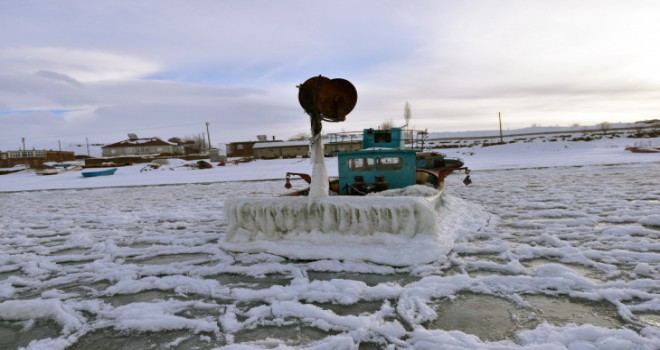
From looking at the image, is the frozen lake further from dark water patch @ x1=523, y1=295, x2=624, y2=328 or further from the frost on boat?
the frost on boat

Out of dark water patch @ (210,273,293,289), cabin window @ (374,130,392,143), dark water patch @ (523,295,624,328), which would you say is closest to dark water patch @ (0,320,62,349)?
dark water patch @ (210,273,293,289)

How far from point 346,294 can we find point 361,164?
4589 mm

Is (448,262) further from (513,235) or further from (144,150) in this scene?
(144,150)

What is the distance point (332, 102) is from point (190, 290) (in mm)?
3222

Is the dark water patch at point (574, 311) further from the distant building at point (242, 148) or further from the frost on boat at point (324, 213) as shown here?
the distant building at point (242, 148)

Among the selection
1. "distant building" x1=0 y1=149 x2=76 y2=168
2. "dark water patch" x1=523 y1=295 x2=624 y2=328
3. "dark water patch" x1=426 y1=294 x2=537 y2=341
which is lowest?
"dark water patch" x1=523 y1=295 x2=624 y2=328

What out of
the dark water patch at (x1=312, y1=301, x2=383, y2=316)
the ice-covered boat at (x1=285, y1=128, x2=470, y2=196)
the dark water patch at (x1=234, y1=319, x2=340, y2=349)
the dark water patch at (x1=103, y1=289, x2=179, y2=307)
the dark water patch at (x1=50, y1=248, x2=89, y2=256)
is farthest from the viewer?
the ice-covered boat at (x1=285, y1=128, x2=470, y2=196)

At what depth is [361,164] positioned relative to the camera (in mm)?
8078

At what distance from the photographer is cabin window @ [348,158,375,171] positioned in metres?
A: 8.05

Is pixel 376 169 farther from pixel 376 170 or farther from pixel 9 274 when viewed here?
pixel 9 274

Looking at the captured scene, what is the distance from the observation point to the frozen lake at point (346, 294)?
2.96 m

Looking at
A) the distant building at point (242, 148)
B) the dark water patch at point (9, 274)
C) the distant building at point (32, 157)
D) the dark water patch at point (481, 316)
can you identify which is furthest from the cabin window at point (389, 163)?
the distant building at point (32, 157)

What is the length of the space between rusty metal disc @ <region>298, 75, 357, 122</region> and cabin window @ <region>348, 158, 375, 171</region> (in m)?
2.57

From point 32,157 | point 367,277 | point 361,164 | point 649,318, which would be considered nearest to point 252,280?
point 367,277
